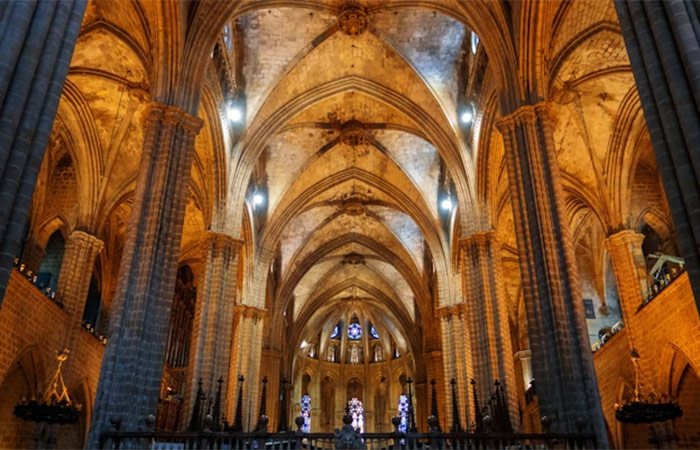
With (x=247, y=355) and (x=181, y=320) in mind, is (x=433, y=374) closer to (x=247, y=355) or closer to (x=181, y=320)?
(x=247, y=355)

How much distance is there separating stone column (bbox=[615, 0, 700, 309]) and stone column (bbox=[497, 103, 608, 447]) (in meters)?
4.39

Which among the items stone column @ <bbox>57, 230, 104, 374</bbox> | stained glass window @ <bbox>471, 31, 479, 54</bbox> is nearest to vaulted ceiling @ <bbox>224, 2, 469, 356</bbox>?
stained glass window @ <bbox>471, 31, 479, 54</bbox>

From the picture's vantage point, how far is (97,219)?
20.0 m

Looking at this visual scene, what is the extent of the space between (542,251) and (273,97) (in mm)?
12810

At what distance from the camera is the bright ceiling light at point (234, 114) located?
69.0 feet

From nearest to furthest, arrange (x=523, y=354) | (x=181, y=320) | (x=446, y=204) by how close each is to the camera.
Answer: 1. (x=446, y=204)
2. (x=181, y=320)
3. (x=523, y=354)

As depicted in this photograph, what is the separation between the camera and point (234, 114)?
21.3 m

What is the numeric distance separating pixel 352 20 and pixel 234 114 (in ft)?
17.0

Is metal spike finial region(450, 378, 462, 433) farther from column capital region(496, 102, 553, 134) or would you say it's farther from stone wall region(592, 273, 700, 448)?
column capital region(496, 102, 553, 134)

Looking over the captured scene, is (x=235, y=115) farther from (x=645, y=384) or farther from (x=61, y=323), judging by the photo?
(x=645, y=384)

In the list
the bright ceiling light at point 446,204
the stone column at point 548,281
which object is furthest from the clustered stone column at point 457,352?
the stone column at point 548,281

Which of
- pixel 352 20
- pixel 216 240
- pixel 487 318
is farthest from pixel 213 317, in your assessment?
pixel 352 20

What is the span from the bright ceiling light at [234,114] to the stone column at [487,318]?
29.0ft

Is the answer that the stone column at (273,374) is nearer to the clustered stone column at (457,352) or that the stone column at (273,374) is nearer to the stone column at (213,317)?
the clustered stone column at (457,352)
